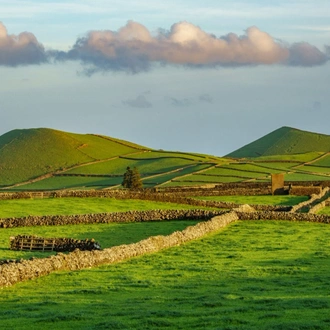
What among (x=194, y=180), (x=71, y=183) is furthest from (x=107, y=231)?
(x=71, y=183)

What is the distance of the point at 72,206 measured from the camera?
60.7 m

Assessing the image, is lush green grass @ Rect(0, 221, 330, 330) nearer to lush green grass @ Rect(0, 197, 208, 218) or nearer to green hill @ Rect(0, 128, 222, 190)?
lush green grass @ Rect(0, 197, 208, 218)

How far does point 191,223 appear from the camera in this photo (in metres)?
50.2

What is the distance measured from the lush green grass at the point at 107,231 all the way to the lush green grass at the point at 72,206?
6863 mm

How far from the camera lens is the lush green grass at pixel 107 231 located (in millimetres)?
41400

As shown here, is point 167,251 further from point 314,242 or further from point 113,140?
point 113,140

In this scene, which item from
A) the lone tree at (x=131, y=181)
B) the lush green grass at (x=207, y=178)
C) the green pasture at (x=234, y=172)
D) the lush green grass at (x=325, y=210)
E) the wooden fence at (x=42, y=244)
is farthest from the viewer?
the green pasture at (x=234, y=172)

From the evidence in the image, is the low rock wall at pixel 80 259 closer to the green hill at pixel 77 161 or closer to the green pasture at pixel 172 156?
the green hill at pixel 77 161

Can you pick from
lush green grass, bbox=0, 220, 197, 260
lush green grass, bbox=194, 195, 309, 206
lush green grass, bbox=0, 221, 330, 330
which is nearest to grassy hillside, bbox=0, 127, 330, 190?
lush green grass, bbox=194, 195, 309, 206

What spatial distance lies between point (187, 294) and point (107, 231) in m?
23.6

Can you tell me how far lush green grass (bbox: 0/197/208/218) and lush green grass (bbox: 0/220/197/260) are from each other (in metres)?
6.86

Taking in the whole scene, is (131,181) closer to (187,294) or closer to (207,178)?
(207,178)

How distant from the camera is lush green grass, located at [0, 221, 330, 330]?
60.4 feet

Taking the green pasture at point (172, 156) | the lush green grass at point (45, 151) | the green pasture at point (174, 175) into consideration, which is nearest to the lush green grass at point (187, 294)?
the green pasture at point (174, 175)
